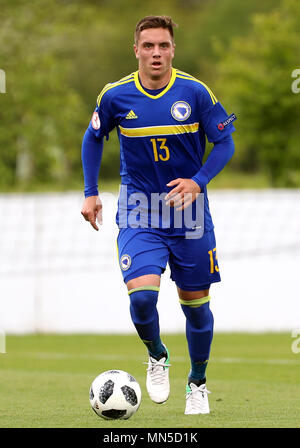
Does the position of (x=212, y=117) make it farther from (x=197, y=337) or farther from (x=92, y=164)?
(x=197, y=337)

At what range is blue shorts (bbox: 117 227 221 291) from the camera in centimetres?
684

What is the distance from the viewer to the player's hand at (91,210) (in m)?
7.07

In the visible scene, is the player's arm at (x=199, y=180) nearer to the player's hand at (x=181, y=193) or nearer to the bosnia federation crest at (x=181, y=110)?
the player's hand at (x=181, y=193)

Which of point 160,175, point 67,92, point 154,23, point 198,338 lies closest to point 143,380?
point 198,338

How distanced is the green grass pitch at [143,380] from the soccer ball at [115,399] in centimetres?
8

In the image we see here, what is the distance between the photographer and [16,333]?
1623cm

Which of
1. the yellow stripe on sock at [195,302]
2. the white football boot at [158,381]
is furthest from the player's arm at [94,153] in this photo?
the white football boot at [158,381]

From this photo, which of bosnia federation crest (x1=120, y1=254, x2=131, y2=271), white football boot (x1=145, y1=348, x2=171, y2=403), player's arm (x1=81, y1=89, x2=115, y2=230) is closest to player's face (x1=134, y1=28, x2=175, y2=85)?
player's arm (x1=81, y1=89, x2=115, y2=230)

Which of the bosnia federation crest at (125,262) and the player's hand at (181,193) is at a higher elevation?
the player's hand at (181,193)

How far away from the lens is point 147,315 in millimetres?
6812

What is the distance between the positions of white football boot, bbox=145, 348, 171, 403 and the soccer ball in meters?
0.26

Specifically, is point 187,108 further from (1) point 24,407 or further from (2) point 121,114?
(1) point 24,407

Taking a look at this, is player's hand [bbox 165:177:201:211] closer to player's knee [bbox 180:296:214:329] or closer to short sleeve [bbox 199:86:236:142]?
short sleeve [bbox 199:86:236:142]

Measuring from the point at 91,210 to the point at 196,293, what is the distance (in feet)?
3.04
